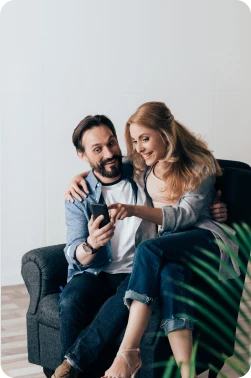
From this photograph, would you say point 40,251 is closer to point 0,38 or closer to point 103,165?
point 103,165

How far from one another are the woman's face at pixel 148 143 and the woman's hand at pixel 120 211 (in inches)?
9.3

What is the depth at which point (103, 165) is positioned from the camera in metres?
2.47

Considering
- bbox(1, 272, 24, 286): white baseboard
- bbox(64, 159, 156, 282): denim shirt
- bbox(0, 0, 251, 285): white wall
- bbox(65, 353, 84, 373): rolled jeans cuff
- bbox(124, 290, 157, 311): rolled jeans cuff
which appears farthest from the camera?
bbox(1, 272, 24, 286): white baseboard

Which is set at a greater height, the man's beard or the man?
the man's beard

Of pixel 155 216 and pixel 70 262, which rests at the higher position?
pixel 155 216

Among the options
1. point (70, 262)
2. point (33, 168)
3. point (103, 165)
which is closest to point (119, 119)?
point (103, 165)

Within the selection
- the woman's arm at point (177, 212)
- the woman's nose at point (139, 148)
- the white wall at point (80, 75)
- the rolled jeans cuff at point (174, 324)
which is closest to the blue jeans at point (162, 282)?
the rolled jeans cuff at point (174, 324)

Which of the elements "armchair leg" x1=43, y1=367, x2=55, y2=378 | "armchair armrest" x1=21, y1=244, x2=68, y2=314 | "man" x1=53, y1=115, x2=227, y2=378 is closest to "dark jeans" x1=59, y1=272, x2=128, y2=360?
"man" x1=53, y1=115, x2=227, y2=378

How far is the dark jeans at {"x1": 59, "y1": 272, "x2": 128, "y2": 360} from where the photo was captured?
2.31 metres

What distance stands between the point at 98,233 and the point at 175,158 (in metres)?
0.43

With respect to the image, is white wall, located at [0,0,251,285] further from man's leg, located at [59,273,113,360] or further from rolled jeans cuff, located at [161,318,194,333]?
rolled jeans cuff, located at [161,318,194,333]

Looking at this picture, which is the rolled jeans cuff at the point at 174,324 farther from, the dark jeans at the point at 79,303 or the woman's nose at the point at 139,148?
the woman's nose at the point at 139,148

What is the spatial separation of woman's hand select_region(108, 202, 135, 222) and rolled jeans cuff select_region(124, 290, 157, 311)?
0.94 ft

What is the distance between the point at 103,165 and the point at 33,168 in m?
0.34
